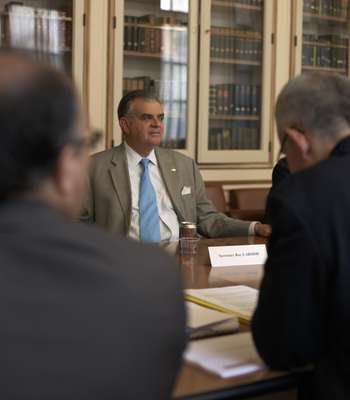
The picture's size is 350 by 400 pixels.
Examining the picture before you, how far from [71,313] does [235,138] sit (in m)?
4.86

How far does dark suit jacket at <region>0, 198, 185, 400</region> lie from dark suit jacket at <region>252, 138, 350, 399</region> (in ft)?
1.56

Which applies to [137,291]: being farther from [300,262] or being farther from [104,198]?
[104,198]

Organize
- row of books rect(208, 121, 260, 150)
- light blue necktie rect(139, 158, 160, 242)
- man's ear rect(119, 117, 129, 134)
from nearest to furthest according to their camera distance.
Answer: light blue necktie rect(139, 158, 160, 242) < man's ear rect(119, 117, 129, 134) < row of books rect(208, 121, 260, 150)

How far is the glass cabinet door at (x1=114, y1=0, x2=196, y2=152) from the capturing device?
17.1 ft

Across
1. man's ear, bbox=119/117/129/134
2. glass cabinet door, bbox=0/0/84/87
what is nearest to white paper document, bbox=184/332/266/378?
man's ear, bbox=119/117/129/134

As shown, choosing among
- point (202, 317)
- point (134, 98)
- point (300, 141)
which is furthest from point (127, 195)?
point (300, 141)

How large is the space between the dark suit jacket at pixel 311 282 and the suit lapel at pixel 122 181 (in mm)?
2176

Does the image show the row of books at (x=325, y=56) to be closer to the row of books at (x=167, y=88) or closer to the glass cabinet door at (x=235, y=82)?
the glass cabinet door at (x=235, y=82)

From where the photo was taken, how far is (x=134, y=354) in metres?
1.11

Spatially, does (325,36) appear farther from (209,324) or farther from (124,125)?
(209,324)

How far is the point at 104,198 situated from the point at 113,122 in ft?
4.72

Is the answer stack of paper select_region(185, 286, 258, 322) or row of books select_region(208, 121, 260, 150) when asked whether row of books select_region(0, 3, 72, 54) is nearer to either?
row of books select_region(208, 121, 260, 150)

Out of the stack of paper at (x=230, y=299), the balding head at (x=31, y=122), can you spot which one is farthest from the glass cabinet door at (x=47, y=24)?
the balding head at (x=31, y=122)

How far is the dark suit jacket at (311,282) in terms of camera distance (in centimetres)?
152
